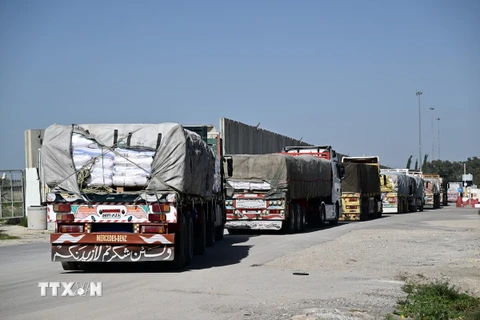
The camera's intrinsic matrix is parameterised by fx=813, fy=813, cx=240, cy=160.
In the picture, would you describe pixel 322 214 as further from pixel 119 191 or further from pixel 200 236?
pixel 119 191

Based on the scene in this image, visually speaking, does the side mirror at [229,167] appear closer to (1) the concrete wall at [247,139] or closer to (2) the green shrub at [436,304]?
(2) the green shrub at [436,304]

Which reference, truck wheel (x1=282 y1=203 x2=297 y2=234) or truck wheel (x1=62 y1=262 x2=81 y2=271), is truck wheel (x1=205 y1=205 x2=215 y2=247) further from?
truck wheel (x1=282 y1=203 x2=297 y2=234)

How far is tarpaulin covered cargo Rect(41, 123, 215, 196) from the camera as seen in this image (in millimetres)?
16297

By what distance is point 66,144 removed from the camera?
16703 millimetres

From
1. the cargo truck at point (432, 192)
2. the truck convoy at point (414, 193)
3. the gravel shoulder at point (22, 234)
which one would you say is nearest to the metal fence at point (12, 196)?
the gravel shoulder at point (22, 234)

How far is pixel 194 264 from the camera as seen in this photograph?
59.5ft

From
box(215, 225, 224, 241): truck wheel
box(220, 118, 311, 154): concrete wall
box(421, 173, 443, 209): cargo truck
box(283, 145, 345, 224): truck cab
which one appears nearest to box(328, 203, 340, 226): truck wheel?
box(283, 145, 345, 224): truck cab

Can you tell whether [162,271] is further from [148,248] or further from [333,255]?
[333,255]

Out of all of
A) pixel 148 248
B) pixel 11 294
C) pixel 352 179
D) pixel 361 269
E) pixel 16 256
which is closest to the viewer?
pixel 11 294

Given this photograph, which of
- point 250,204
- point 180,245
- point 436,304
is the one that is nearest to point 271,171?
point 250,204

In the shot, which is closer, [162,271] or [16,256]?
[162,271]

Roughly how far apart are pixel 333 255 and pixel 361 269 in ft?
9.42

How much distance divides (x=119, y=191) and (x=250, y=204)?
41.0 feet

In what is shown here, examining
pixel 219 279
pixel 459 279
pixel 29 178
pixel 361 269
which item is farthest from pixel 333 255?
pixel 29 178
